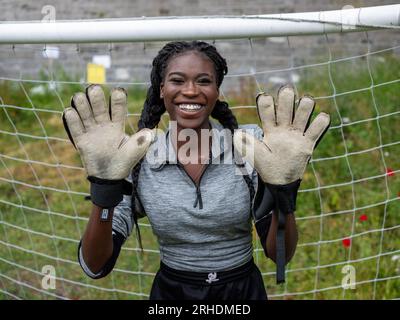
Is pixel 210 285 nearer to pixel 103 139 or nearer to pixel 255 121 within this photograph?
pixel 103 139

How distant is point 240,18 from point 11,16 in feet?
15.3

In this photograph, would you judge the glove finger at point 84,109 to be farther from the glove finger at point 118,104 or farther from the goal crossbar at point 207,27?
the goal crossbar at point 207,27

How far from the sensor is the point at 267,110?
1.58 meters

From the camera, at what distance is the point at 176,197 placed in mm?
1727

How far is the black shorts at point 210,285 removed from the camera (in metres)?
1.77

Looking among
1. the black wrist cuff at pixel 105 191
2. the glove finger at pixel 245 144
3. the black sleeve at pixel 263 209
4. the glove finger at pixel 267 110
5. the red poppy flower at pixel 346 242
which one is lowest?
the red poppy flower at pixel 346 242

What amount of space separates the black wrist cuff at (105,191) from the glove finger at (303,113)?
1.56 ft

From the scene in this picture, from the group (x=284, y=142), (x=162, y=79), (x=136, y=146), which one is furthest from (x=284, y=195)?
(x=162, y=79)

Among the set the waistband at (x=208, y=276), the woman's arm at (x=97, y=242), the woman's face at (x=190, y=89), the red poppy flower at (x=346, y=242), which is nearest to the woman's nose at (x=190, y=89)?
the woman's face at (x=190, y=89)

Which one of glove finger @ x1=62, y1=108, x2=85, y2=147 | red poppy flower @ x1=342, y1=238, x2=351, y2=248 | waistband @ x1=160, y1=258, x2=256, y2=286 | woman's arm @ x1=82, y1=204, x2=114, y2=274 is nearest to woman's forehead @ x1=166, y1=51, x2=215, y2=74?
glove finger @ x1=62, y1=108, x2=85, y2=147

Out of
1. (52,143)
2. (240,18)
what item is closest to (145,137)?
(240,18)

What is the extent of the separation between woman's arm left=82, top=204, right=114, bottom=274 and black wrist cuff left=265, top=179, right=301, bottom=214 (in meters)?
0.43
